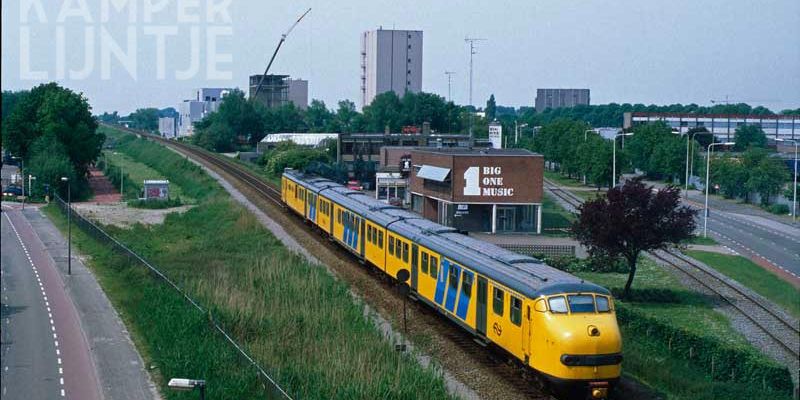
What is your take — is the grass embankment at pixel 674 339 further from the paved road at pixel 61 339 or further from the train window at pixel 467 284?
the paved road at pixel 61 339

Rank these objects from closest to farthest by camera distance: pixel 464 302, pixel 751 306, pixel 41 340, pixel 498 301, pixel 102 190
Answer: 1. pixel 498 301
2. pixel 464 302
3. pixel 41 340
4. pixel 751 306
5. pixel 102 190

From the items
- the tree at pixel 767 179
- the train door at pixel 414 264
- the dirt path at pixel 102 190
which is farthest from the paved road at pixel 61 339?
the tree at pixel 767 179

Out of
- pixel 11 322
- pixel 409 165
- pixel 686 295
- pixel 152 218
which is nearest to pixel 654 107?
pixel 409 165

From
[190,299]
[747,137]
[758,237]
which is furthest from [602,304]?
[747,137]

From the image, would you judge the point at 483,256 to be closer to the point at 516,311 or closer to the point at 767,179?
the point at 516,311

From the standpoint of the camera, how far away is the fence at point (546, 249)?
4988 centimetres

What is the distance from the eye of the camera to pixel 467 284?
2658cm

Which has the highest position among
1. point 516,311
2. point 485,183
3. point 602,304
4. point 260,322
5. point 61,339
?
point 485,183

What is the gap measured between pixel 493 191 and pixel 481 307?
33558 mm

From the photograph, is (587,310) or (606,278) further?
(606,278)

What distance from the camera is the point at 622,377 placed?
2478 centimetres

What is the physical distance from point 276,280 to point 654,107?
170m

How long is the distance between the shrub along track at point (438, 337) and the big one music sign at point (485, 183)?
11.4m

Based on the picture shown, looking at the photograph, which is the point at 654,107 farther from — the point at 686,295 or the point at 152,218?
the point at 686,295
